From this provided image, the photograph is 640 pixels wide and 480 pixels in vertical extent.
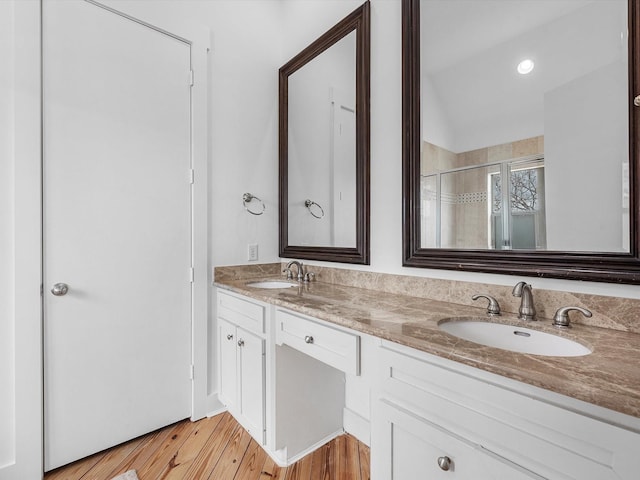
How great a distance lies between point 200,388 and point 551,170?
208 centimetres

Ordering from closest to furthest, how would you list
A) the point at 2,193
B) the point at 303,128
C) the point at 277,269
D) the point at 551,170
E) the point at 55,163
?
the point at 551,170 → the point at 2,193 → the point at 55,163 → the point at 303,128 → the point at 277,269

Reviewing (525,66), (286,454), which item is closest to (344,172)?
(525,66)

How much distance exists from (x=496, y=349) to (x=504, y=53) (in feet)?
3.55

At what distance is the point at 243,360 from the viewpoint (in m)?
1.68

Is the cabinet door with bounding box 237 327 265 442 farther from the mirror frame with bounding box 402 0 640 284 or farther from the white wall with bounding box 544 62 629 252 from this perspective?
the white wall with bounding box 544 62 629 252

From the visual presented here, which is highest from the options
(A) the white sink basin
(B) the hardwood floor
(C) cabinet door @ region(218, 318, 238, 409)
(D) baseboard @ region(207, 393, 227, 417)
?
(A) the white sink basin

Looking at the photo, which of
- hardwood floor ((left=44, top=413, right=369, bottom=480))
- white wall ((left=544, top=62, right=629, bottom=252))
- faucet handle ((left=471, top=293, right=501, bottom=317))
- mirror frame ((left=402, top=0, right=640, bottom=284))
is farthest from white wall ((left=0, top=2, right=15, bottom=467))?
white wall ((left=544, top=62, right=629, bottom=252))

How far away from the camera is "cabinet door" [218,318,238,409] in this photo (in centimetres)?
177

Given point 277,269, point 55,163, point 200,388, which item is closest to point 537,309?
point 277,269

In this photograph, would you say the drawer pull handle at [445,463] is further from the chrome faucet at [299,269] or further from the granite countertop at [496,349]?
the chrome faucet at [299,269]

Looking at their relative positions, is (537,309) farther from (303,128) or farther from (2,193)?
(2,193)

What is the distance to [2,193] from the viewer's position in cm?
136

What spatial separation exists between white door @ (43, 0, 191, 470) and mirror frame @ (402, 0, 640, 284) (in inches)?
50.0

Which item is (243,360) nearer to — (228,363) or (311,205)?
(228,363)
